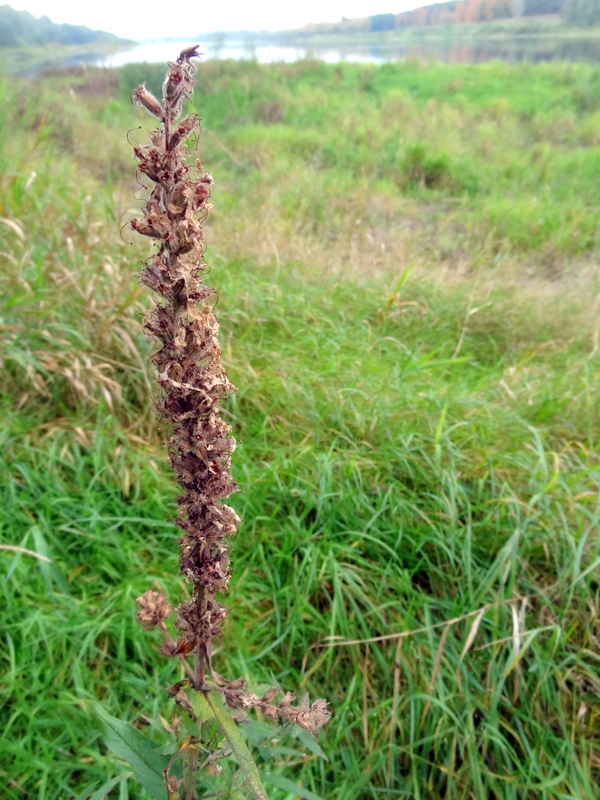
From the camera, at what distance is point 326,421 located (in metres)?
2.46

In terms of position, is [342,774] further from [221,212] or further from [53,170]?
[221,212]

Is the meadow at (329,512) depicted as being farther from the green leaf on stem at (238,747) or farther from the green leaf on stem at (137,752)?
the green leaf on stem at (238,747)

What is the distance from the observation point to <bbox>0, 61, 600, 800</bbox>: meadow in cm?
163

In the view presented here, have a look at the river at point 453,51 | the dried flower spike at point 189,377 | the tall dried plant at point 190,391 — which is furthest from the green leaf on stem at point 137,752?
the river at point 453,51

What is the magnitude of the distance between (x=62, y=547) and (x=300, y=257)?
2742 millimetres

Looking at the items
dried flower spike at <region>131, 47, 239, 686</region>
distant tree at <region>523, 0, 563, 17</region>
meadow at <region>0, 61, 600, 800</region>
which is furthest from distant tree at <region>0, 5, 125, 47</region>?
distant tree at <region>523, 0, 563, 17</region>

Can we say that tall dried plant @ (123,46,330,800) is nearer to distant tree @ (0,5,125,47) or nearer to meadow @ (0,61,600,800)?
meadow @ (0,61,600,800)

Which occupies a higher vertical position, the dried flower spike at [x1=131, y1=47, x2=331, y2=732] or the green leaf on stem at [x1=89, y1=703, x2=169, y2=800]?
the dried flower spike at [x1=131, y1=47, x2=331, y2=732]

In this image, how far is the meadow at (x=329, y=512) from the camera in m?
1.63

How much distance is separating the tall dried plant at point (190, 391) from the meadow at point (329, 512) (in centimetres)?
8

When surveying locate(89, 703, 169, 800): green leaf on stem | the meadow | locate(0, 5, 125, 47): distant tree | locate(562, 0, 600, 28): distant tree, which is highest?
locate(562, 0, 600, 28): distant tree

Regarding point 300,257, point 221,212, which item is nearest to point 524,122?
point 221,212

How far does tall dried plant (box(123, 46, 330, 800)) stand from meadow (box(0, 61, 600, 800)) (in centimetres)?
8

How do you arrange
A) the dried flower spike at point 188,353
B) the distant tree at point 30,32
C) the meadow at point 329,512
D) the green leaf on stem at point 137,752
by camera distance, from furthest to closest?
the distant tree at point 30,32, the meadow at point 329,512, the green leaf on stem at point 137,752, the dried flower spike at point 188,353
